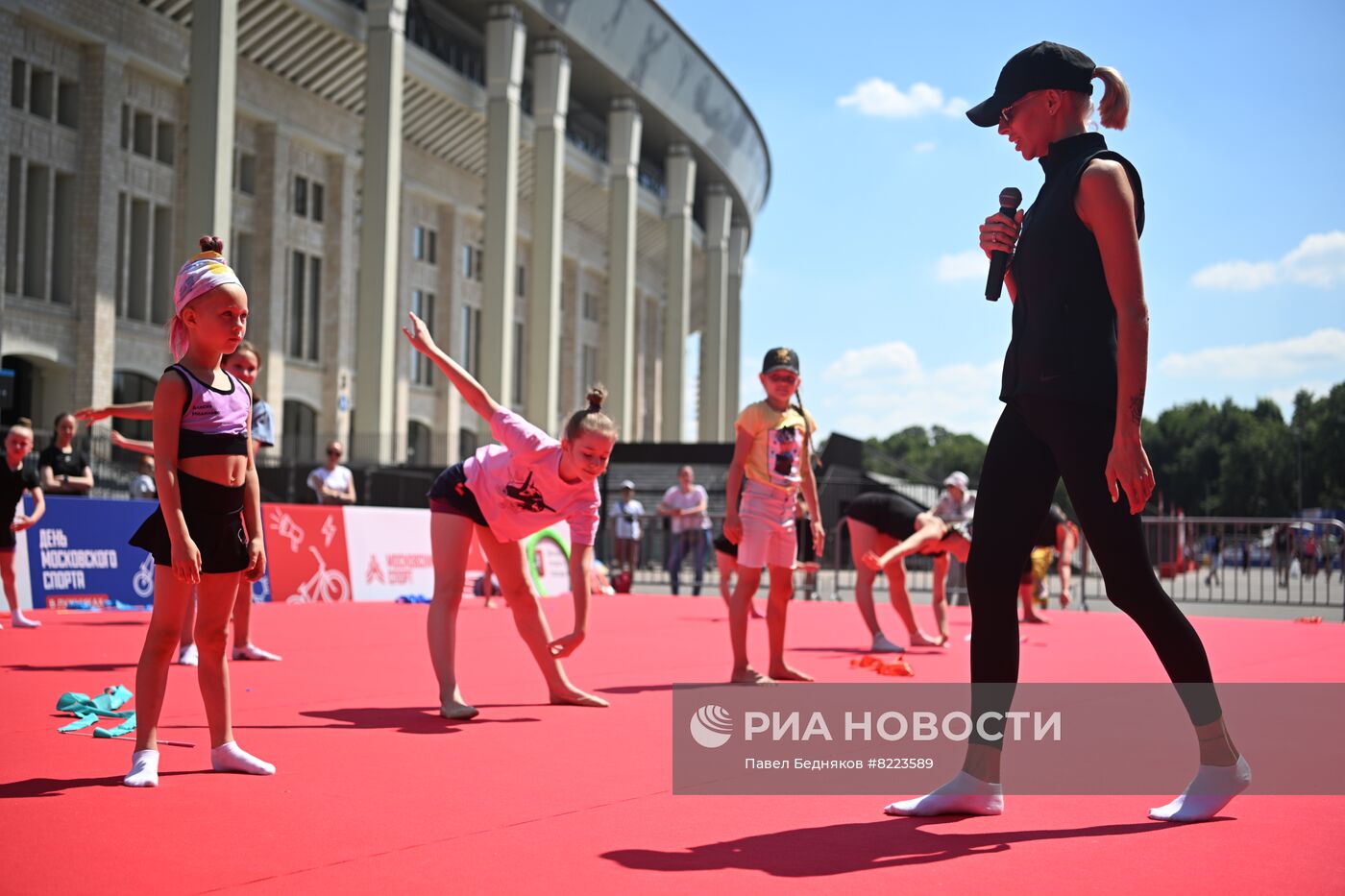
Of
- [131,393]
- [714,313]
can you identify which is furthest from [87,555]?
[714,313]

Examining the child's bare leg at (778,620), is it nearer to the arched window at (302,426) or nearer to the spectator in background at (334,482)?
the spectator in background at (334,482)

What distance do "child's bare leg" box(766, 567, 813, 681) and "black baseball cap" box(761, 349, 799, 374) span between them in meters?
1.30

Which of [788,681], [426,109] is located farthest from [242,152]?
[788,681]

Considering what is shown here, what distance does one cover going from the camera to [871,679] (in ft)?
28.5

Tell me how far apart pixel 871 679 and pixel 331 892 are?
5801mm

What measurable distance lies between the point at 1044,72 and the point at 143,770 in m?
3.90

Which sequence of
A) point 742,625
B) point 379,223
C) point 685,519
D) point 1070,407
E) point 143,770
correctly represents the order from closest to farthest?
point 1070,407 < point 143,770 < point 742,625 < point 685,519 < point 379,223

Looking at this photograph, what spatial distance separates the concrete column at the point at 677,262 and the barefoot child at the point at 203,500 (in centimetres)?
5330

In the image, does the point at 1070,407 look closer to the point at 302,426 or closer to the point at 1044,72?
the point at 1044,72

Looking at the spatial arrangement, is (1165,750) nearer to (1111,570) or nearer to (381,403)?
(1111,570)

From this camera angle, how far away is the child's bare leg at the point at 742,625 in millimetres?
8219

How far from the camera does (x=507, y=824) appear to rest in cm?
418

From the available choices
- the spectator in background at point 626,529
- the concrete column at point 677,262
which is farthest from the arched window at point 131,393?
the concrete column at point 677,262

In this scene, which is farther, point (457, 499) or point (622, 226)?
point (622, 226)
